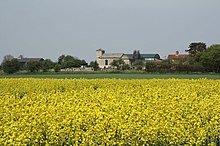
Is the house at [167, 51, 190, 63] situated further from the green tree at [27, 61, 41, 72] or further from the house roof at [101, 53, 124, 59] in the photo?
the green tree at [27, 61, 41, 72]

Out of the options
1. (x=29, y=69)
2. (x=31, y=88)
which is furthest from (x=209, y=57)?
(x=31, y=88)

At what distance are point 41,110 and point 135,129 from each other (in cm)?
229

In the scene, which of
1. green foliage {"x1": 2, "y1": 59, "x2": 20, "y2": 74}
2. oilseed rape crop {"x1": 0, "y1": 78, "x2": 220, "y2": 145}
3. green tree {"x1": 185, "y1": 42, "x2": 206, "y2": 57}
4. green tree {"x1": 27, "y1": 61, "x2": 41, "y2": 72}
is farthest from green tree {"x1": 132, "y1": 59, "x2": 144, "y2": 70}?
oilseed rape crop {"x1": 0, "y1": 78, "x2": 220, "y2": 145}

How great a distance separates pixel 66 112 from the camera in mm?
8102

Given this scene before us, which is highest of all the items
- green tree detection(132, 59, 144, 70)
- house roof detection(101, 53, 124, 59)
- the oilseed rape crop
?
house roof detection(101, 53, 124, 59)

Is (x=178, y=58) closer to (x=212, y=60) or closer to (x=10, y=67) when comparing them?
(x=212, y=60)

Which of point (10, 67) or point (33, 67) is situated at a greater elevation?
point (10, 67)

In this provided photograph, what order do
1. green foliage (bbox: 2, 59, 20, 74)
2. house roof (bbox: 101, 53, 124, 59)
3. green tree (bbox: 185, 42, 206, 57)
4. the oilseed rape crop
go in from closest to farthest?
1. the oilseed rape crop
2. green foliage (bbox: 2, 59, 20, 74)
3. green tree (bbox: 185, 42, 206, 57)
4. house roof (bbox: 101, 53, 124, 59)

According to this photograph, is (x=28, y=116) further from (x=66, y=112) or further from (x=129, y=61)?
(x=129, y=61)

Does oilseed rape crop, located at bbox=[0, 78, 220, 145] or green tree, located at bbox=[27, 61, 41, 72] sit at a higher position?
green tree, located at bbox=[27, 61, 41, 72]

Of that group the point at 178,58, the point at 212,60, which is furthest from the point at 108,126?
the point at 178,58

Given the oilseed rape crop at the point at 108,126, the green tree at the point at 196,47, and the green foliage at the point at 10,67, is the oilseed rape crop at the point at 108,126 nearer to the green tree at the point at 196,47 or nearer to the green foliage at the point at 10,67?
the green foliage at the point at 10,67

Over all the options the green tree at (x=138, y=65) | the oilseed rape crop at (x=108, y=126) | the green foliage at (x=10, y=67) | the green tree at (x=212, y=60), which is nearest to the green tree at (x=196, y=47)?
the green tree at (x=138, y=65)

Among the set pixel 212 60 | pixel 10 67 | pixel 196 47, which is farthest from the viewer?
pixel 196 47
